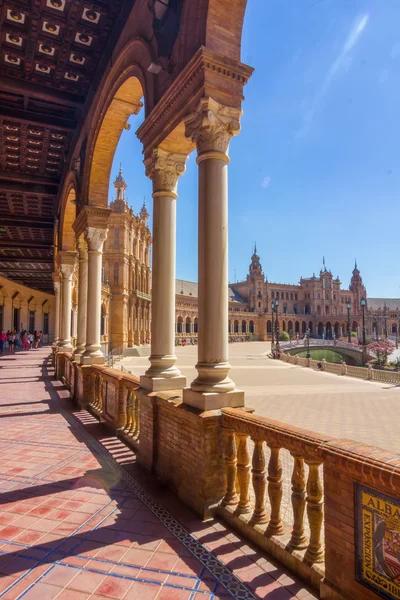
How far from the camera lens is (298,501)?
288cm

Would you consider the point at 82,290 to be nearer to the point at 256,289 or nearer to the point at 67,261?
the point at 67,261

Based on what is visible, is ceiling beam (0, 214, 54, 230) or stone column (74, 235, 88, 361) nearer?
stone column (74, 235, 88, 361)

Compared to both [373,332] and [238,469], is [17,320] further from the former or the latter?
[373,332]

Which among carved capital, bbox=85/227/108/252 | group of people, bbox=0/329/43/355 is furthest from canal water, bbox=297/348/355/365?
carved capital, bbox=85/227/108/252

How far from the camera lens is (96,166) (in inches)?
394

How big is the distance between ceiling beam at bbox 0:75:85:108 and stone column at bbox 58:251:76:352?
588 centimetres

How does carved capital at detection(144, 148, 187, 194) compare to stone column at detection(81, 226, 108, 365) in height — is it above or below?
above

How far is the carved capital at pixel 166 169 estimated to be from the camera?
18.7 ft

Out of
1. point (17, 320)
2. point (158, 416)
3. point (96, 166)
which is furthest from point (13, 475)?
point (17, 320)

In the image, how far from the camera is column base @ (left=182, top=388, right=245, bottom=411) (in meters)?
4.03

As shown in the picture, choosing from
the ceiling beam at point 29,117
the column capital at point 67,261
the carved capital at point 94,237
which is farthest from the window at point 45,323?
the carved capital at point 94,237

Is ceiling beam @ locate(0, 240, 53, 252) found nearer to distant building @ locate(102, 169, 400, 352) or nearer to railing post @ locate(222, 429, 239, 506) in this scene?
distant building @ locate(102, 169, 400, 352)

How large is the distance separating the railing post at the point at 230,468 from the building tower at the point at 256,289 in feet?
340

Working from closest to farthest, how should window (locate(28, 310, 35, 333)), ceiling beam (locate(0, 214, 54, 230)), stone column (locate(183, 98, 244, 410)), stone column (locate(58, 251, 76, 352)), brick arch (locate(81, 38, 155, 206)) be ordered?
stone column (locate(183, 98, 244, 410)) → brick arch (locate(81, 38, 155, 206)) → stone column (locate(58, 251, 76, 352)) → ceiling beam (locate(0, 214, 54, 230)) → window (locate(28, 310, 35, 333))
